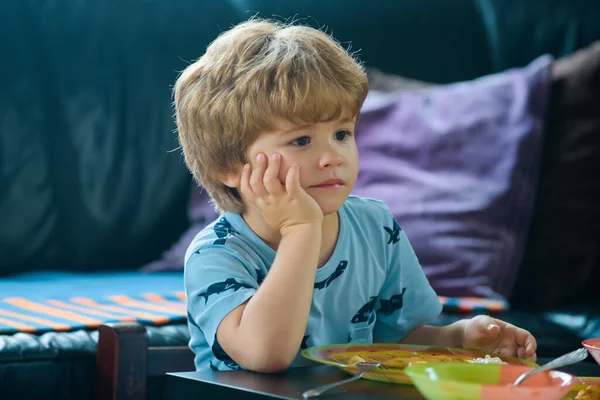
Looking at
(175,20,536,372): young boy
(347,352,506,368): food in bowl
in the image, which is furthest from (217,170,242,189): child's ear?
(347,352,506,368): food in bowl

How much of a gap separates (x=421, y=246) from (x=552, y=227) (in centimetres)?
31

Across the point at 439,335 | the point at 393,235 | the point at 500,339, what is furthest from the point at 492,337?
the point at 393,235

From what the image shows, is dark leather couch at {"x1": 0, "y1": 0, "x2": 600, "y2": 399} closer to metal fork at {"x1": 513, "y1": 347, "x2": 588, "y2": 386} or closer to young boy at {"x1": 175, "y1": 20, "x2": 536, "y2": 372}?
young boy at {"x1": 175, "y1": 20, "x2": 536, "y2": 372}

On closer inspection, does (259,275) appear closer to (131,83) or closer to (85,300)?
(85,300)

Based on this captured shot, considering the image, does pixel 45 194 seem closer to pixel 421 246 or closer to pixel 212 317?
pixel 421 246

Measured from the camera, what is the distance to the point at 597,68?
203 cm

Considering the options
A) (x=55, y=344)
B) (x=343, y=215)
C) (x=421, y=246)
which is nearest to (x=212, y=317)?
(x=343, y=215)

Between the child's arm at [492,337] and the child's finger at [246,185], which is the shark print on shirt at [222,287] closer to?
the child's finger at [246,185]

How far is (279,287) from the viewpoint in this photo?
3.29 ft

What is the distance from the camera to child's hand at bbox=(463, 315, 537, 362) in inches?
43.7

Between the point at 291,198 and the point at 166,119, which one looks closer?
the point at 291,198

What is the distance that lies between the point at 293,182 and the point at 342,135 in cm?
14

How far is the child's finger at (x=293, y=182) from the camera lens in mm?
1063

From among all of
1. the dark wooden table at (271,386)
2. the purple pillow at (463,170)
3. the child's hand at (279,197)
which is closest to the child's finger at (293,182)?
the child's hand at (279,197)
